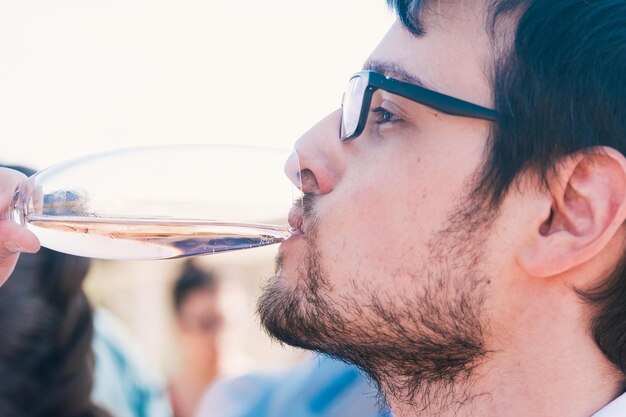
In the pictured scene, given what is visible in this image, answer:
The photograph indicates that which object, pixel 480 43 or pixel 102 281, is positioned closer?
pixel 480 43

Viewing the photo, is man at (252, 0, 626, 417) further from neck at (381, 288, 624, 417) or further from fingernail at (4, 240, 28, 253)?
fingernail at (4, 240, 28, 253)

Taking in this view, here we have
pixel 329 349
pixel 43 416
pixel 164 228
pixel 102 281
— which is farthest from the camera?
pixel 102 281

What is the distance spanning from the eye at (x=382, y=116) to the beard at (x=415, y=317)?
27 centimetres

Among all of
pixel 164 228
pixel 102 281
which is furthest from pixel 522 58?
pixel 102 281

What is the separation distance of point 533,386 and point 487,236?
377mm

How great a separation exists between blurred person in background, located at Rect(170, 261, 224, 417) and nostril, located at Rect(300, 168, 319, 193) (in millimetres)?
4143

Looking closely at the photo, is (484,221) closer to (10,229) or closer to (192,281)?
(10,229)

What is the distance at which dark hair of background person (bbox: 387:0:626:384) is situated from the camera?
7.27 feet

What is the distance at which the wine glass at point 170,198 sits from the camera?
7.07 ft

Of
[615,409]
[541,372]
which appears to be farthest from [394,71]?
[615,409]

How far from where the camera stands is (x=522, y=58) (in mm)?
2256

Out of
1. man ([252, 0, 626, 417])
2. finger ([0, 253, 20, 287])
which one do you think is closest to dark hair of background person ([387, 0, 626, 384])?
man ([252, 0, 626, 417])

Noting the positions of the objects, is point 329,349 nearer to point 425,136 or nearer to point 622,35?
point 425,136

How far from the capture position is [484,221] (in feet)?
7.38
